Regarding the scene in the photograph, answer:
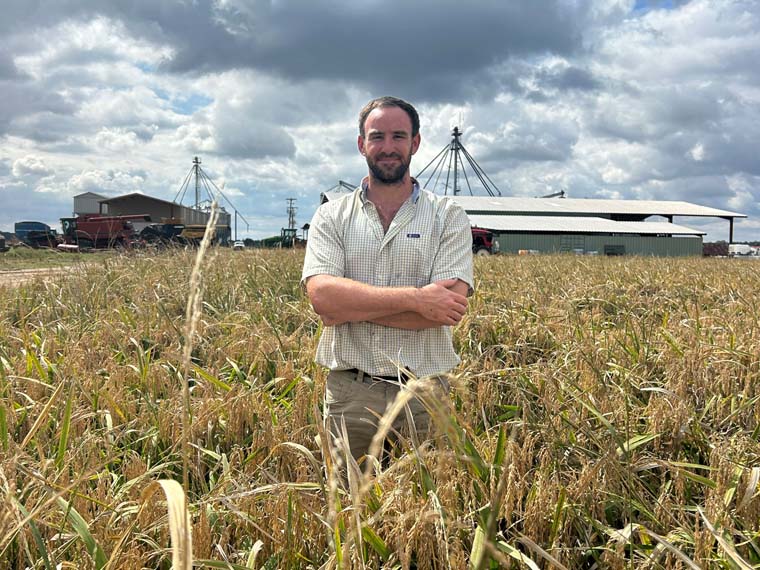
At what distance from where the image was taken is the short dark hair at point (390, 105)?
2881 mm

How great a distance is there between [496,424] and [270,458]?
1.30 metres

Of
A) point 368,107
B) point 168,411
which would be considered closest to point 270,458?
point 168,411

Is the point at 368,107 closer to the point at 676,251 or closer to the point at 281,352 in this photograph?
the point at 281,352

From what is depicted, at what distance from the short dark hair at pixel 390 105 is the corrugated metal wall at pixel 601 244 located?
1501 inches

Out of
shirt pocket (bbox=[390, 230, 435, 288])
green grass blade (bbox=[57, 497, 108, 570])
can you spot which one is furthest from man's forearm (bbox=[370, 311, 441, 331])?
green grass blade (bbox=[57, 497, 108, 570])

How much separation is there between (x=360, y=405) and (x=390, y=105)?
5.13ft

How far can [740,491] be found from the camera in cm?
215

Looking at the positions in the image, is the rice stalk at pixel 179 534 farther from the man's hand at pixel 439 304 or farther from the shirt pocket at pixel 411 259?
the shirt pocket at pixel 411 259

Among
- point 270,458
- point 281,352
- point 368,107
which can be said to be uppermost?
point 368,107

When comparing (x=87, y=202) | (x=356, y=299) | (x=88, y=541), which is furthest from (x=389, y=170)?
(x=87, y=202)

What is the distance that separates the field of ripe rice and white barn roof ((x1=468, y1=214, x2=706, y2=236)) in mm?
40154

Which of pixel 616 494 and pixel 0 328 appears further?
pixel 0 328

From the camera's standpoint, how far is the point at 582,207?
59.6 meters

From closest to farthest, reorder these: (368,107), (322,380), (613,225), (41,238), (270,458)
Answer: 1. (270,458)
2. (368,107)
3. (322,380)
4. (41,238)
5. (613,225)
